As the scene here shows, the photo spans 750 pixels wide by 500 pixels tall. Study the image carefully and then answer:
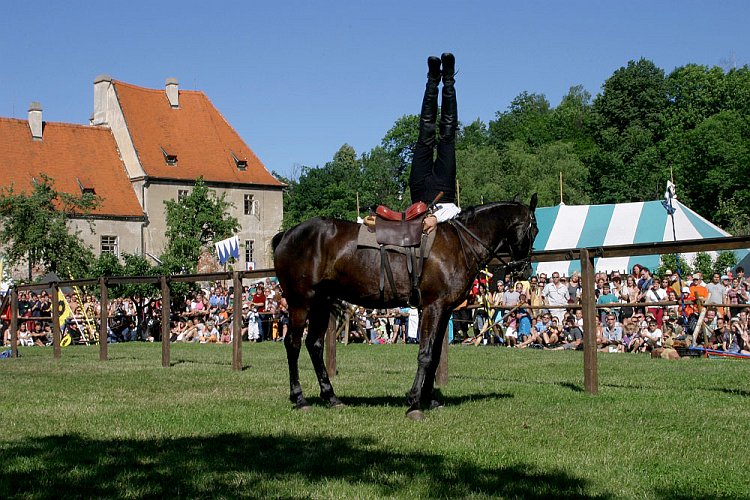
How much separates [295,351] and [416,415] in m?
2.06

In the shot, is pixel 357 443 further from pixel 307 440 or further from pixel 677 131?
pixel 677 131

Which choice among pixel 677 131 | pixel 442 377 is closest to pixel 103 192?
pixel 677 131

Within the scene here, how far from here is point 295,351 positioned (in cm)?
1028

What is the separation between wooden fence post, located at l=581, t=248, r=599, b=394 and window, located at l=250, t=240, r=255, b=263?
72365 mm

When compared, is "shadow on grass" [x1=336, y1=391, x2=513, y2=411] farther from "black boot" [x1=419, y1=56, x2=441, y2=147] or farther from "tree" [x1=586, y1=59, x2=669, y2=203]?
"tree" [x1=586, y1=59, x2=669, y2=203]

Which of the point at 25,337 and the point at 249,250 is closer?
the point at 25,337

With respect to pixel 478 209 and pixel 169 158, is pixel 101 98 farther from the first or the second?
pixel 478 209

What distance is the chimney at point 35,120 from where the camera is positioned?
74062mm

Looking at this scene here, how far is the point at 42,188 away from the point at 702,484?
50.9 meters

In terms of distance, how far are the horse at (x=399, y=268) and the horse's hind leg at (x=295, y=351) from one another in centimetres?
1

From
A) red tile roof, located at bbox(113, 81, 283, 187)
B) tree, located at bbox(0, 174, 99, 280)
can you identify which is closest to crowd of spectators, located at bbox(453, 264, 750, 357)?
tree, located at bbox(0, 174, 99, 280)

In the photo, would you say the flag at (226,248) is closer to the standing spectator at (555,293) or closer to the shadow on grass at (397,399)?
the standing spectator at (555,293)

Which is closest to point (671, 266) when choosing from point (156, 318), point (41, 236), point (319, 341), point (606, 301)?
point (606, 301)

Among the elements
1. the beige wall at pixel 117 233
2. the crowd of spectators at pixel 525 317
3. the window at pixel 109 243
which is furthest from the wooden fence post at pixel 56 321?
the window at pixel 109 243
